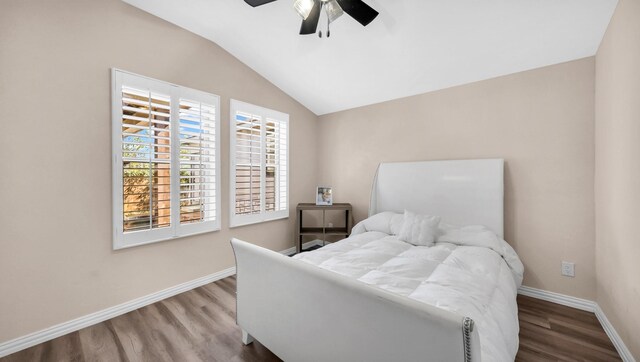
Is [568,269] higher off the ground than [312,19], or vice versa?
[312,19]

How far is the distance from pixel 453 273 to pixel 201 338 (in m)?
1.92

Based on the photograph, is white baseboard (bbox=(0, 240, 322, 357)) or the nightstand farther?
the nightstand

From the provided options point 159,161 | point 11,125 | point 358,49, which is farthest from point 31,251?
point 358,49

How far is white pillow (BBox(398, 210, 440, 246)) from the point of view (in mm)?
2463

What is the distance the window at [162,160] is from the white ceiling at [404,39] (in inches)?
31.6

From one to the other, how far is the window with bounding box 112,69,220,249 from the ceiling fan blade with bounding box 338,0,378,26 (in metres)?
1.82

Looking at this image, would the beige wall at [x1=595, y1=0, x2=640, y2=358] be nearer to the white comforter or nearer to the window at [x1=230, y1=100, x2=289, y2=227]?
the white comforter

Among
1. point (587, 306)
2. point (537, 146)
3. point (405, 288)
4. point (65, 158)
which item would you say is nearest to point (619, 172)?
point (537, 146)

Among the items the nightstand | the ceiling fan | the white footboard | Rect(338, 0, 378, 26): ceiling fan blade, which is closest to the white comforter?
the white footboard

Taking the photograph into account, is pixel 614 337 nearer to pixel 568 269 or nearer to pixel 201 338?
pixel 568 269

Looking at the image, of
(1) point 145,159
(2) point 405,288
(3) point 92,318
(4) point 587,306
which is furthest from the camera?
(1) point 145,159

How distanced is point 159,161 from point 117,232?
28.4 inches

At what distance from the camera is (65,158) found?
6.64 feet

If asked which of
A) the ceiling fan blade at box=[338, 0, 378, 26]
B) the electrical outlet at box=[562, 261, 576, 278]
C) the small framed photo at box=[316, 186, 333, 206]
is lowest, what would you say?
the electrical outlet at box=[562, 261, 576, 278]
